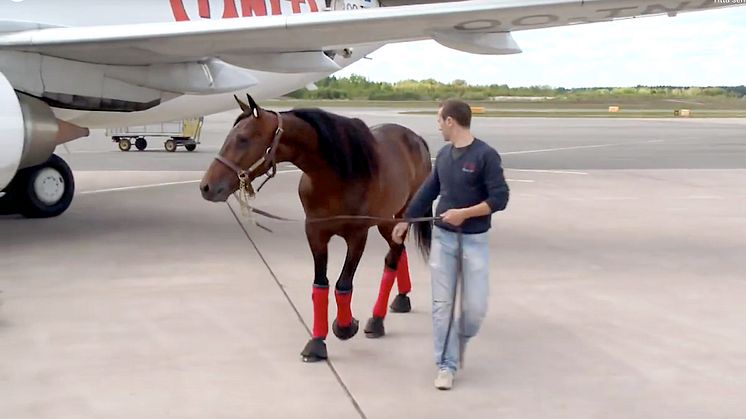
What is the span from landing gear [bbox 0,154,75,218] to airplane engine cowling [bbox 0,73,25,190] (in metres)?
3.06

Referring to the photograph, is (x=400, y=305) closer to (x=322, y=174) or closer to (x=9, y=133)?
(x=322, y=174)

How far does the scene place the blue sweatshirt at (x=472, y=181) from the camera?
5.13 metres

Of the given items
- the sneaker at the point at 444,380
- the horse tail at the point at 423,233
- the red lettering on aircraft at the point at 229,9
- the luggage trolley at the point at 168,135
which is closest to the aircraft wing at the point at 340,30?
the red lettering on aircraft at the point at 229,9

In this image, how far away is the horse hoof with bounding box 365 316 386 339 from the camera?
247 inches

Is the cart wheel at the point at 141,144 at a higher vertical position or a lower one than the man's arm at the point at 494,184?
lower

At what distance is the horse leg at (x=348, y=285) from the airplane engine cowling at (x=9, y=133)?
4.48m

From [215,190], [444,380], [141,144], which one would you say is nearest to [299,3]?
[215,190]

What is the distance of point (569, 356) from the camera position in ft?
19.2

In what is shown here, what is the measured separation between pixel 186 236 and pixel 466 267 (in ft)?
20.1

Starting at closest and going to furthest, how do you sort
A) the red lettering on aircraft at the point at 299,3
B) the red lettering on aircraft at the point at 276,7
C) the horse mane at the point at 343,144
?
the horse mane at the point at 343,144 < the red lettering on aircraft at the point at 276,7 < the red lettering on aircraft at the point at 299,3

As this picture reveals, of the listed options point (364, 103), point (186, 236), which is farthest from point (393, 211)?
point (364, 103)

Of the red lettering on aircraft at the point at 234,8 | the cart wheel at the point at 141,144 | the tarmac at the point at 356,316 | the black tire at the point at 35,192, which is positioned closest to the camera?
the tarmac at the point at 356,316

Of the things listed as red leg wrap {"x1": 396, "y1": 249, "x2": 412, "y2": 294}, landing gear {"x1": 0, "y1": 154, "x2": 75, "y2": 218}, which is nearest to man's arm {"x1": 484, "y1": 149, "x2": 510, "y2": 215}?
red leg wrap {"x1": 396, "y1": 249, "x2": 412, "y2": 294}

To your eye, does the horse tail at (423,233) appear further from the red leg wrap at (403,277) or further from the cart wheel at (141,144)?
the cart wheel at (141,144)
